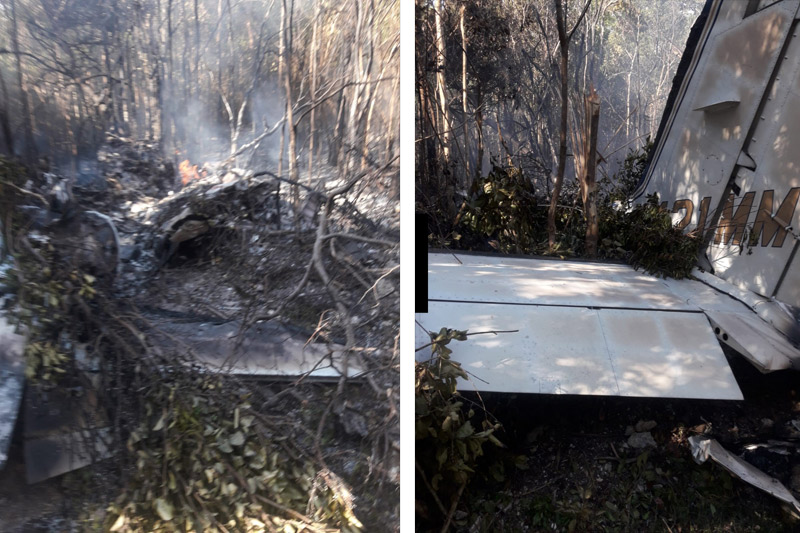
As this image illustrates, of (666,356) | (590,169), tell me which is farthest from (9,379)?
(590,169)

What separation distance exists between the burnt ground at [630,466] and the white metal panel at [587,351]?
0.37m

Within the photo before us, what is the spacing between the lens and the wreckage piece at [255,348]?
1.07m

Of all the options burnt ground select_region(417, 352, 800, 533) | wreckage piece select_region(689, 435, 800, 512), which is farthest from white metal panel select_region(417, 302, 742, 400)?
burnt ground select_region(417, 352, 800, 533)

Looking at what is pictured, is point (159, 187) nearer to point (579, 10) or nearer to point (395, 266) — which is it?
point (395, 266)

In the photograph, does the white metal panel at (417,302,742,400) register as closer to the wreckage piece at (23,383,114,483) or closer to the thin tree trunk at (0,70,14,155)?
the wreckage piece at (23,383,114,483)

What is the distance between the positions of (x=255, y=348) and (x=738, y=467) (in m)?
2.57

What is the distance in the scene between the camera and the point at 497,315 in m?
3.15

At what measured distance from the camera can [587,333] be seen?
3045 mm

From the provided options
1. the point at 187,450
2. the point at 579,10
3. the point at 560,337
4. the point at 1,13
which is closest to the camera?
the point at 1,13

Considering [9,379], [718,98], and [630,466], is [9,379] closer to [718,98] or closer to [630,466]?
[630,466]

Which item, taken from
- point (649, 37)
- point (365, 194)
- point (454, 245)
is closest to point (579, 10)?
point (649, 37)

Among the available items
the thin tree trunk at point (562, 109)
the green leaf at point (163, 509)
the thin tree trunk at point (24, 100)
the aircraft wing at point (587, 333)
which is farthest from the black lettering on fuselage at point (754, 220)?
the thin tree trunk at point (24, 100)

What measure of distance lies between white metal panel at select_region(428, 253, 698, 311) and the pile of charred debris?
2.16m

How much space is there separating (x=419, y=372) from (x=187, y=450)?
1435mm
